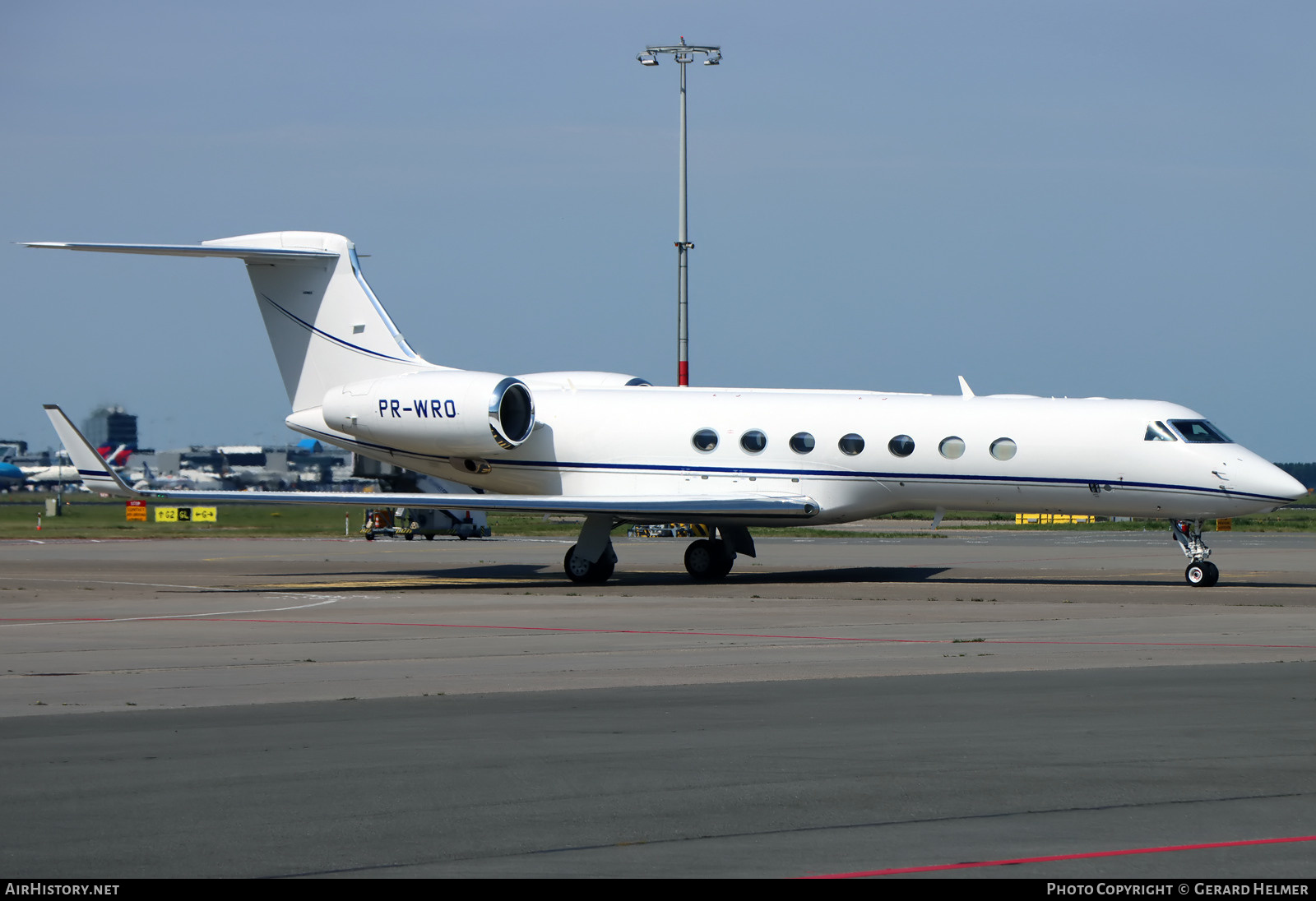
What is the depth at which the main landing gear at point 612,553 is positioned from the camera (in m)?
24.8

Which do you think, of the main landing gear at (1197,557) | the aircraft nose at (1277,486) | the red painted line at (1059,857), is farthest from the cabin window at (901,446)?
the red painted line at (1059,857)

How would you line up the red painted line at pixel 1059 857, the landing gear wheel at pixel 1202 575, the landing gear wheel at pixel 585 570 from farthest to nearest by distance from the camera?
the landing gear wheel at pixel 585 570 < the landing gear wheel at pixel 1202 575 < the red painted line at pixel 1059 857

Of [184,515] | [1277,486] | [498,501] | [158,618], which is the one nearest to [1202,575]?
[1277,486]

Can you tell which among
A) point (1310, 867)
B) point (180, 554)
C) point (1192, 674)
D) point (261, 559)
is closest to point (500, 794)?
point (1310, 867)

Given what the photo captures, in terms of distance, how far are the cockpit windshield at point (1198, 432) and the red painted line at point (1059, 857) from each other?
1794 cm

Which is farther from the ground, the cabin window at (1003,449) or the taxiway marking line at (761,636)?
the cabin window at (1003,449)

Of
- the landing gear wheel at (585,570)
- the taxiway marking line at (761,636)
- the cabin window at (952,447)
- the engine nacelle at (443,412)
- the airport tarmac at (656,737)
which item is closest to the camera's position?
the airport tarmac at (656,737)

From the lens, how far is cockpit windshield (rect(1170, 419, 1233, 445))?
75.7 feet

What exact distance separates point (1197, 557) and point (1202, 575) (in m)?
0.30

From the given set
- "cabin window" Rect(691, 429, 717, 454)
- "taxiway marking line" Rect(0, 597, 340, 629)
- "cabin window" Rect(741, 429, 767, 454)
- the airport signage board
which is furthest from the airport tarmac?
the airport signage board

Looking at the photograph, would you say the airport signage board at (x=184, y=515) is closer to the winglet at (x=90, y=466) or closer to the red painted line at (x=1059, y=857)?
the winglet at (x=90, y=466)

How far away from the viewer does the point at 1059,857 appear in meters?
5.86

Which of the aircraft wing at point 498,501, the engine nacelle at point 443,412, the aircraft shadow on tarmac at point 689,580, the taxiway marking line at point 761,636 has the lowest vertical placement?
the aircraft shadow on tarmac at point 689,580

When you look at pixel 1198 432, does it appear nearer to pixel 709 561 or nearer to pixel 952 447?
pixel 952 447
